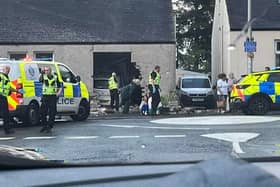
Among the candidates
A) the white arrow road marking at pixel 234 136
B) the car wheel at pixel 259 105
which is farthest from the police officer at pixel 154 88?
the white arrow road marking at pixel 234 136

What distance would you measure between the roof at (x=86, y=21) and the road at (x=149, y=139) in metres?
13.7

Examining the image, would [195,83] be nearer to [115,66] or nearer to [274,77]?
[115,66]

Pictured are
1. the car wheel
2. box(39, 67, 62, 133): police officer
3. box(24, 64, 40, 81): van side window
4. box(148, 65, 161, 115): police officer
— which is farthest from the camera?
box(148, 65, 161, 115): police officer

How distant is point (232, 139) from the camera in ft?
40.3

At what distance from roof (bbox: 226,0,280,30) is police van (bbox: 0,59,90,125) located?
12.5 meters

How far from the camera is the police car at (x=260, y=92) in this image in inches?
812

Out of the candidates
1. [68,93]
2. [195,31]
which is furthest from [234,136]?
[195,31]

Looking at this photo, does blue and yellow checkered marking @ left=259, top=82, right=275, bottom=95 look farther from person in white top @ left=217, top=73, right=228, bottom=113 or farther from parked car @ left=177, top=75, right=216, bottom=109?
parked car @ left=177, top=75, right=216, bottom=109

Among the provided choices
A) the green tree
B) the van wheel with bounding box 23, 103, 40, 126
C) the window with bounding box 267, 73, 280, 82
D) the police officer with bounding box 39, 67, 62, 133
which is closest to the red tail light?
the van wheel with bounding box 23, 103, 40, 126

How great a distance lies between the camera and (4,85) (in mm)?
14734

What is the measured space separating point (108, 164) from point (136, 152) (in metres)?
7.98

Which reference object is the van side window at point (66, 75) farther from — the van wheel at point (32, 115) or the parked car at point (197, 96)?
the parked car at point (197, 96)

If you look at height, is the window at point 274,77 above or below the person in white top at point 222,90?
above

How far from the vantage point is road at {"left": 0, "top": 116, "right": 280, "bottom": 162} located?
10.4 m
